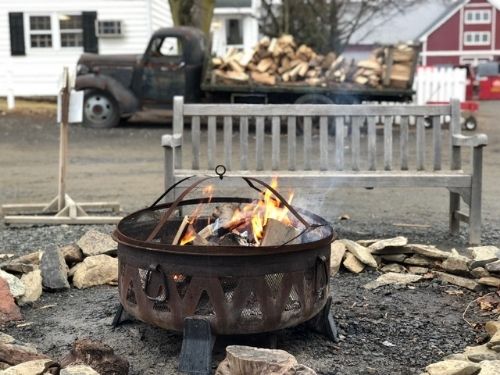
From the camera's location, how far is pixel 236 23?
2989cm

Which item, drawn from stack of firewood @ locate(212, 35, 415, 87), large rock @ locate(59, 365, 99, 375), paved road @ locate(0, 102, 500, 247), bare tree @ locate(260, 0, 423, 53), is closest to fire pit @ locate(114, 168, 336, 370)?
large rock @ locate(59, 365, 99, 375)

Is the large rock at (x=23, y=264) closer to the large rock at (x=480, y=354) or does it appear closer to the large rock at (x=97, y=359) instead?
the large rock at (x=97, y=359)

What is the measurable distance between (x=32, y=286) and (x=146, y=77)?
11484 mm

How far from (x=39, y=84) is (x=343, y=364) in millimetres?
19889

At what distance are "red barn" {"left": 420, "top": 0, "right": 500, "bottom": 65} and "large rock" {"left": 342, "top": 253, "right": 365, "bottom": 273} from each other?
48.7 meters

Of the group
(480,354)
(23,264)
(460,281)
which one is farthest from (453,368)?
(23,264)

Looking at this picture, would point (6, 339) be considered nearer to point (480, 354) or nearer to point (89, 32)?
point (480, 354)

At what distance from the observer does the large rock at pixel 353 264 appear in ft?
16.2

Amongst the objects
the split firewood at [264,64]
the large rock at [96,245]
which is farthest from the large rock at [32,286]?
the split firewood at [264,64]

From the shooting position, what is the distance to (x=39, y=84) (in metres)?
21.6

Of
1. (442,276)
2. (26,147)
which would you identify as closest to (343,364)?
(442,276)

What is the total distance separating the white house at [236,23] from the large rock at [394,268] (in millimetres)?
23967

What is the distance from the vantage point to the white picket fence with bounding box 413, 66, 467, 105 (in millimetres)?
17750

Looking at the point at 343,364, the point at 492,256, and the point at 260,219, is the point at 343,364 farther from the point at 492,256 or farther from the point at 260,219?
the point at 492,256
